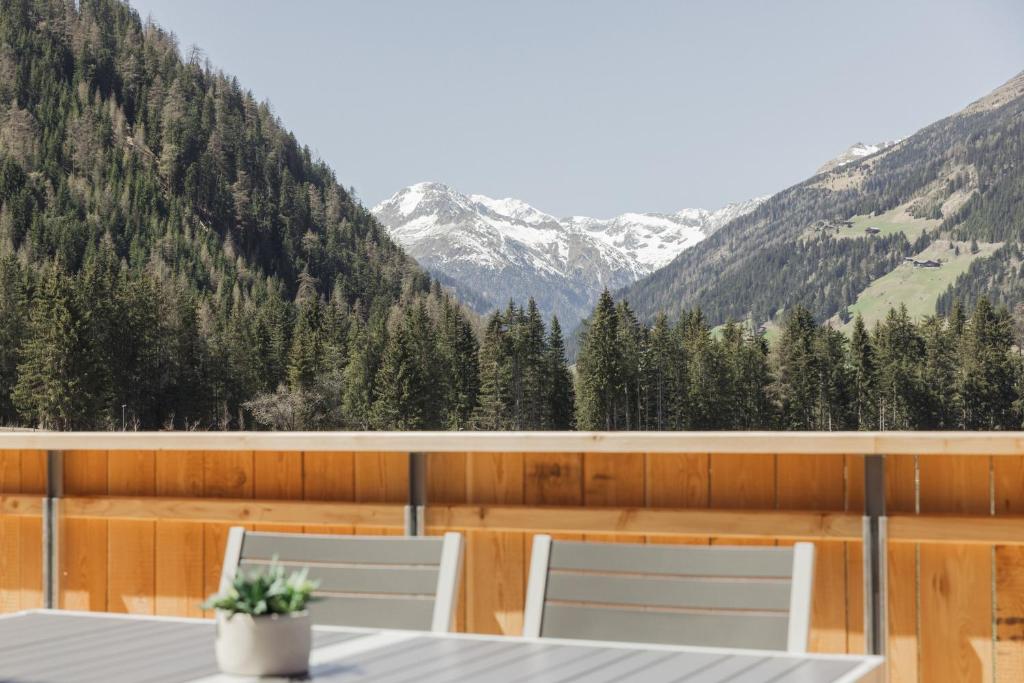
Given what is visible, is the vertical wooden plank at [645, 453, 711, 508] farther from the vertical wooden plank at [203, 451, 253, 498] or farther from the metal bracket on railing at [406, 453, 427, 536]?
the vertical wooden plank at [203, 451, 253, 498]

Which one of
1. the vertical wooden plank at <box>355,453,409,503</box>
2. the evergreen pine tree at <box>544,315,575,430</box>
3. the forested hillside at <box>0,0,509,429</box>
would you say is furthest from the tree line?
the vertical wooden plank at <box>355,453,409,503</box>

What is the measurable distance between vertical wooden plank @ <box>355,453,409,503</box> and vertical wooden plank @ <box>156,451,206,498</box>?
77 centimetres

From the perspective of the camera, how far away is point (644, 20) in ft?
307

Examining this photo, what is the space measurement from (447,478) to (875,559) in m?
1.63

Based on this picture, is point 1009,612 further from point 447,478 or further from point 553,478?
point 447,478

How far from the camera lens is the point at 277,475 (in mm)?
4820

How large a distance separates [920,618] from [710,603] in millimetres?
1566

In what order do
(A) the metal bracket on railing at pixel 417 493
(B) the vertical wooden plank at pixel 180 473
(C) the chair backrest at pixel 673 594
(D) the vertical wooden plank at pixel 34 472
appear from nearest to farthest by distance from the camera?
(C) the chair backrest at pixel 673 594 < (A) the metal bracket on railing at pixel 417 493 < (B) the vertical wooden plank at pixel 180 473 < (D) the vertical wooden plank at pixel 34 472

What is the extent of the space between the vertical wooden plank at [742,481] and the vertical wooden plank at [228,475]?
6.42ft

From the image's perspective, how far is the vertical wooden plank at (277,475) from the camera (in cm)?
479

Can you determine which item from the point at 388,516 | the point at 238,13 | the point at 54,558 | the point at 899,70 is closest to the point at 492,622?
the point at 388,516

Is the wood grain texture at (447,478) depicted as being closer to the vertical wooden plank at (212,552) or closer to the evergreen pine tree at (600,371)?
the vertical wooden plank at (212,552)

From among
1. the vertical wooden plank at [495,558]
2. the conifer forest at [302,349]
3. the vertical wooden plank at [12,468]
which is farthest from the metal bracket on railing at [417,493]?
the conifer forest at [302,349]

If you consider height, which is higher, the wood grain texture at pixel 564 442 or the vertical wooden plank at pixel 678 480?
the wood grain texture at pixel 564 442
